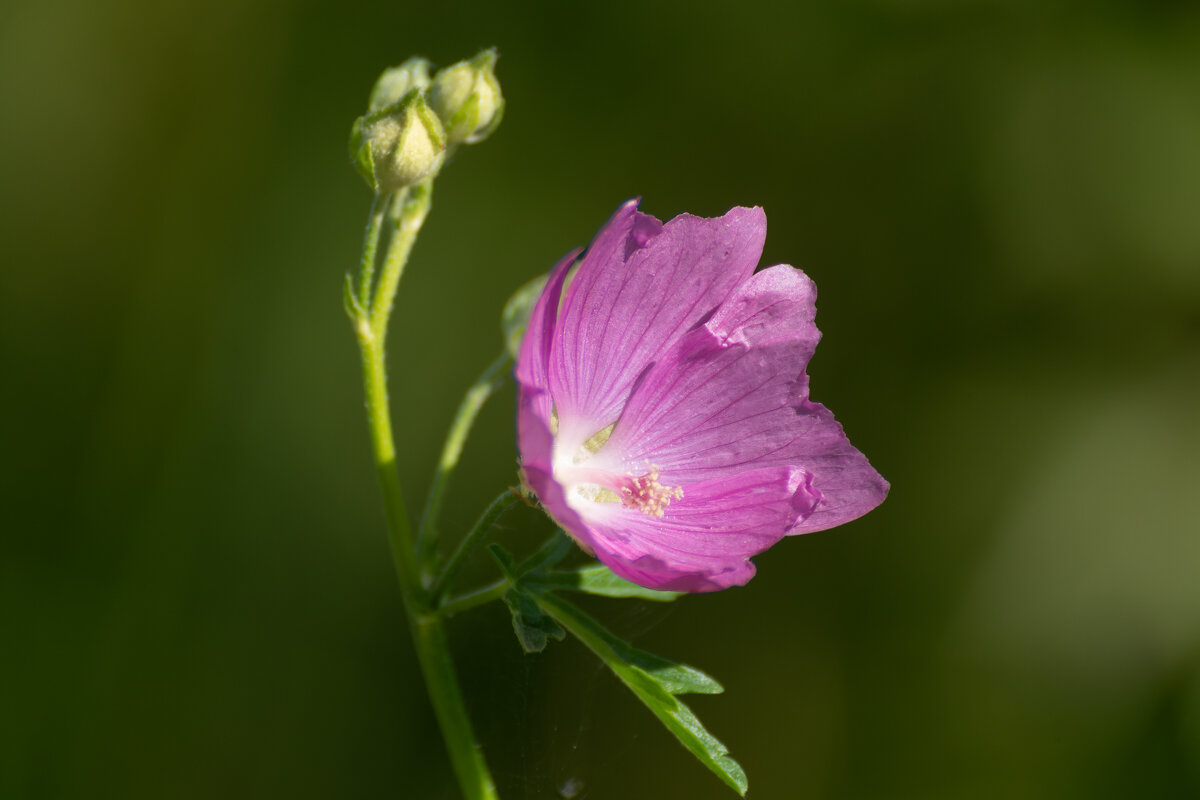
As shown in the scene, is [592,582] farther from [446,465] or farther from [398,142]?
[398,142]

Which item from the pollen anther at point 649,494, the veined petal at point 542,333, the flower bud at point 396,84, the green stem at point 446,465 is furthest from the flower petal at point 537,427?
the flower bud at point 396,84

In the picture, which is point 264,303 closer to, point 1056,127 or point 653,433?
point 653,433

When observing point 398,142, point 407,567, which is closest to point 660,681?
point 407,567

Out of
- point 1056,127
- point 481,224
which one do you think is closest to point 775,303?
point 481,224

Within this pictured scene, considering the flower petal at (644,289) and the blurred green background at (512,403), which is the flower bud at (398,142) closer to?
the flower petal at (644,289)

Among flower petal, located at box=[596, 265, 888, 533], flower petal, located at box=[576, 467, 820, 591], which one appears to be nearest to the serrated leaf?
flower petal, located at box=[576, 467, 820, 591]

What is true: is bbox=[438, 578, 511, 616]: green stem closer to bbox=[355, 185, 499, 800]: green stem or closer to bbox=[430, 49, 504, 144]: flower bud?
bbox=[355, 185, 499, 800]: green stem

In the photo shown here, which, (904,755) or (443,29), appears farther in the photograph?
(443,29)

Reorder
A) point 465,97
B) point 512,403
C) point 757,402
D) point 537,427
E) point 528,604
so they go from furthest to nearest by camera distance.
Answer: point 512,403 < point 757,402 < point 465,97 < point 528,604 < point 537,427
